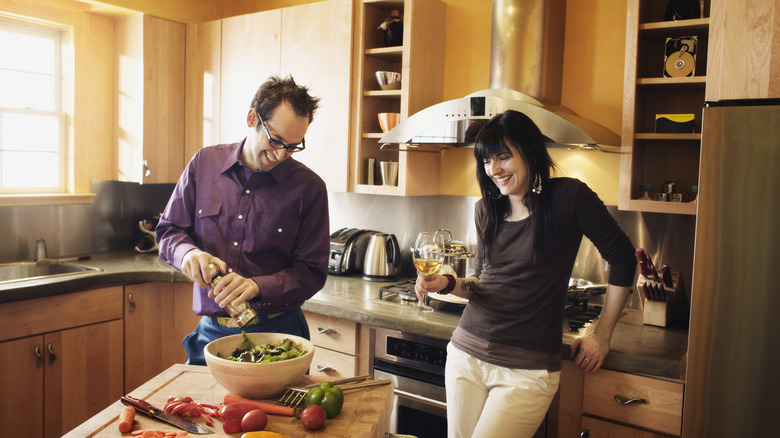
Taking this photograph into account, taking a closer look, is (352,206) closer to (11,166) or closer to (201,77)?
(201,77)

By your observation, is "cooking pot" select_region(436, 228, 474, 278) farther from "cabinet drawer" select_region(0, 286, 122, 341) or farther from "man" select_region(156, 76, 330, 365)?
"cabinet drawer" select_region(0, 286, 122, 341)

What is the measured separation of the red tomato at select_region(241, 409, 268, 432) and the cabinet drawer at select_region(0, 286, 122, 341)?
5.99 feet

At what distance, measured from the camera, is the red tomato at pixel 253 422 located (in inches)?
52.7

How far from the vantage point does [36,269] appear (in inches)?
128

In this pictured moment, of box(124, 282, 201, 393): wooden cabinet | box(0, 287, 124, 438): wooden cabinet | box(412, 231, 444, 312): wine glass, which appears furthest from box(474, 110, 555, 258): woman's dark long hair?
box(0, 287, 124, 438): wooden cabinet

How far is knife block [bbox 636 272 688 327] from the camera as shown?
7.56 ft

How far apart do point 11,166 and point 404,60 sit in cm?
218

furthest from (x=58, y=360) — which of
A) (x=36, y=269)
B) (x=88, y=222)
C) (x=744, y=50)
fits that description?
(x=744, y=50)

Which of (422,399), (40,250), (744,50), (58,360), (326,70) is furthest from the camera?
(40,250)

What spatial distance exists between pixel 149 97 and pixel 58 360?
149 cm

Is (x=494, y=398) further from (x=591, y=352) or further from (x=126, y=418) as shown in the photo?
(x=126, y=418)

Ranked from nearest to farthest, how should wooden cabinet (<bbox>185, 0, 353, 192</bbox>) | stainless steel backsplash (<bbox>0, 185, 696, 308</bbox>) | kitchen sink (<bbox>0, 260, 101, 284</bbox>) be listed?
stainless steel backsplash (<bbox>0, 185, 696, 308</bbox>)
wooden cabinet (<bbox>185, 0, 353, 192</bbox>)
kitchen sink (<bbox>0, 260, 101, 284</bbox>)

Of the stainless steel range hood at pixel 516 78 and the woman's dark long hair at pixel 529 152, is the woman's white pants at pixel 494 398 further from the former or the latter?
the stainless steel range hood at pixel 516 78

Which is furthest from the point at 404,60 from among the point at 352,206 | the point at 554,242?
the point at 554,242
